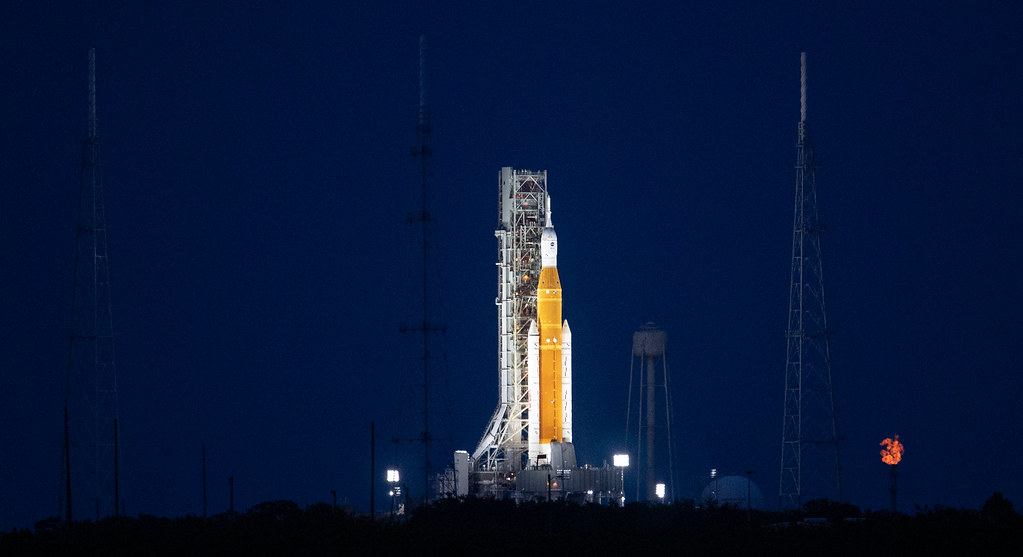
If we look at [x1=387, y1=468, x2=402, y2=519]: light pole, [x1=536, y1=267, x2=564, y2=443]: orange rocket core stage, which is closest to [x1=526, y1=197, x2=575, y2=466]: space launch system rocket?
[x1=536, y1=267, x2=564, y2=443]: orange rocket core stage

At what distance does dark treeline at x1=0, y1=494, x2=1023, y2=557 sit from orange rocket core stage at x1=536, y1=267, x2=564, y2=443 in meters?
6.30

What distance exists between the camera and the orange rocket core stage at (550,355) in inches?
3209

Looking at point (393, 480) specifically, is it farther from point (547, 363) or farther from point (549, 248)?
point (549, 248)

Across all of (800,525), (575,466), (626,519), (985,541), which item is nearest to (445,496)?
(575,466)

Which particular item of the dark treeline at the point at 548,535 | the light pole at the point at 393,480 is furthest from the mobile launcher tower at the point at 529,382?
the dark treeline at the point at 548,535

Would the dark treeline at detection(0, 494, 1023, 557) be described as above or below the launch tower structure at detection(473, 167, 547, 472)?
below

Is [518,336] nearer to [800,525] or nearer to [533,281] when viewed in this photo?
[533,281]

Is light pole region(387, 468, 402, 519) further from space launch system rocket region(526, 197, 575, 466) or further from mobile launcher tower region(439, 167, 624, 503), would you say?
space launch system rocket region(526, 197, 575, 466)

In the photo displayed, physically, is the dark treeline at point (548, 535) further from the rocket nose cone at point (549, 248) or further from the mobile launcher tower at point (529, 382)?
the rocket nose cone at point (549, 248)

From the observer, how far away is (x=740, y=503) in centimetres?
9031

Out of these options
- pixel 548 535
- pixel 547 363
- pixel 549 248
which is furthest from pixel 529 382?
pixel 548 535

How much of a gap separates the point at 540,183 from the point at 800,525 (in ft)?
71.6

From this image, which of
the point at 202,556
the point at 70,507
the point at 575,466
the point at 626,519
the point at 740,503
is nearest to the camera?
the point at 202,556

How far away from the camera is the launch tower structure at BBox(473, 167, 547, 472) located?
8362 cm
